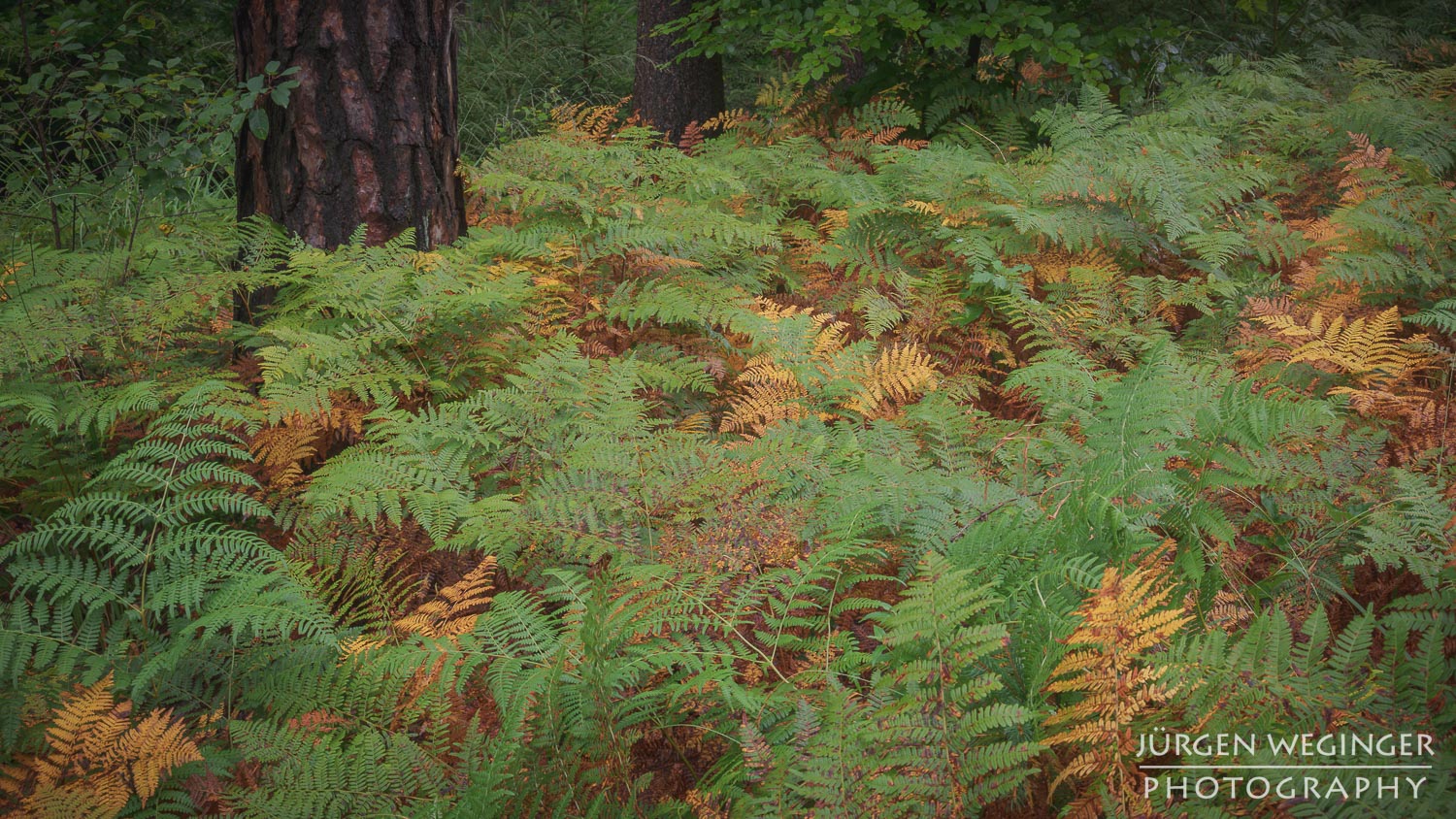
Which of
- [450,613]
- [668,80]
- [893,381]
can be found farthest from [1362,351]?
[668,80]

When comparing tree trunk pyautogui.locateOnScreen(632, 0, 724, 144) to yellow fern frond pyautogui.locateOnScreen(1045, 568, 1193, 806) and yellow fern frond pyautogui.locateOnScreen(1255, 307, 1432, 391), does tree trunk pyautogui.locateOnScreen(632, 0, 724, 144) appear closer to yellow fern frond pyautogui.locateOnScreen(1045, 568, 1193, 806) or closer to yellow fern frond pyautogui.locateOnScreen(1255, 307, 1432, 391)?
yellow fern frond pyautogui.locateOnScreen(1255, 307, 1432, 391)

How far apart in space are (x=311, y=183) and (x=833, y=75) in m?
3.48

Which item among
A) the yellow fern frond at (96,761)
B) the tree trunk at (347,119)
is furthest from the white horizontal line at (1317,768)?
the tree trunk at (347,119)

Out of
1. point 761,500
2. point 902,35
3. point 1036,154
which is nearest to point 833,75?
point 902,35

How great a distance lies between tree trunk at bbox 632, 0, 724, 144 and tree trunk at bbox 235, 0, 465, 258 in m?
3.14

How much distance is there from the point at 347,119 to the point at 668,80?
367 centimetres

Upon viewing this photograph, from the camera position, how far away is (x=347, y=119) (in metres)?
3.54

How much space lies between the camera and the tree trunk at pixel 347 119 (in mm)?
3504

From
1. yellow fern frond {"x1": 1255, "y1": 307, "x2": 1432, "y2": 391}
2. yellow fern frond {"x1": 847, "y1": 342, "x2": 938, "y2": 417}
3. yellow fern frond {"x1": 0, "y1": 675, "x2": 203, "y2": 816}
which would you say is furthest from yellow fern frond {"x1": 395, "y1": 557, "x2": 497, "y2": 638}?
yellow fern frond {"x1": 1255, "y1": 307, "x2": 1432, "y2": 391}

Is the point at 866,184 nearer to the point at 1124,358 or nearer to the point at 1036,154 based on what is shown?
the point at 1036,154

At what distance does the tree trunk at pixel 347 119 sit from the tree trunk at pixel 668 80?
10.3ft

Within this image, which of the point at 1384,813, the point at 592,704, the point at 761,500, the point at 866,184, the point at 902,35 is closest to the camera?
the point at 1384,813

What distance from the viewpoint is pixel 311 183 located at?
357 cm

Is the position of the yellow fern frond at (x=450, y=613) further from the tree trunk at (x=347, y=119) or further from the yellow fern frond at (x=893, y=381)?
the tree trunk at (x=347, y=119)
